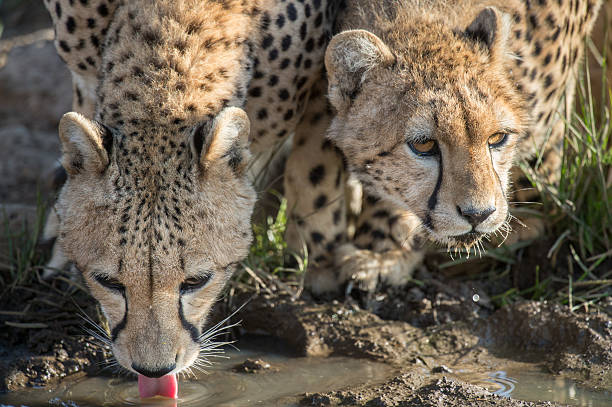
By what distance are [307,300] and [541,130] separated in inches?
65.2

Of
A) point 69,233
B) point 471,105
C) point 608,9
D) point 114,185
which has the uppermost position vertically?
point 608,9

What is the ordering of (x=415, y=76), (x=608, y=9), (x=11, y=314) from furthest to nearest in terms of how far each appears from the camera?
(x=608, y=9) → (x=11, y=314) → (x=415, y=76)

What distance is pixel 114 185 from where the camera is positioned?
3.33 meters

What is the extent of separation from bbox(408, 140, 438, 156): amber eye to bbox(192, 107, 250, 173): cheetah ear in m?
0.81

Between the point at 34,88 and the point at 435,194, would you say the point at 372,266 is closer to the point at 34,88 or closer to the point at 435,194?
the point at 435,194

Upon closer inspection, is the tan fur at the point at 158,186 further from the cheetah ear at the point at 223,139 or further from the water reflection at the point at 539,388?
the water reflection at the point at 539,388

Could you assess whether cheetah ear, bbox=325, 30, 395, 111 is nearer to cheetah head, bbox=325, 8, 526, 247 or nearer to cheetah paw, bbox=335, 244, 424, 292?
cheetah head, bbox=325, 8, 526, 247

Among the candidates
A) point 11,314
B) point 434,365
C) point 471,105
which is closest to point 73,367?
point 11,314

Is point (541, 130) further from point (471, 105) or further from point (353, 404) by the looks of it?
point (353, 404)

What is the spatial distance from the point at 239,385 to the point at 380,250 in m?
1.39

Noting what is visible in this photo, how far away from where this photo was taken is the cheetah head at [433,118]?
147 inches

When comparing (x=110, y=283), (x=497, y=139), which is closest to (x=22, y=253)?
(x=110, y=283)

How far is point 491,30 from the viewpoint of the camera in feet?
13.4

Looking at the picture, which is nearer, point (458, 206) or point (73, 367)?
point (458, 206)
